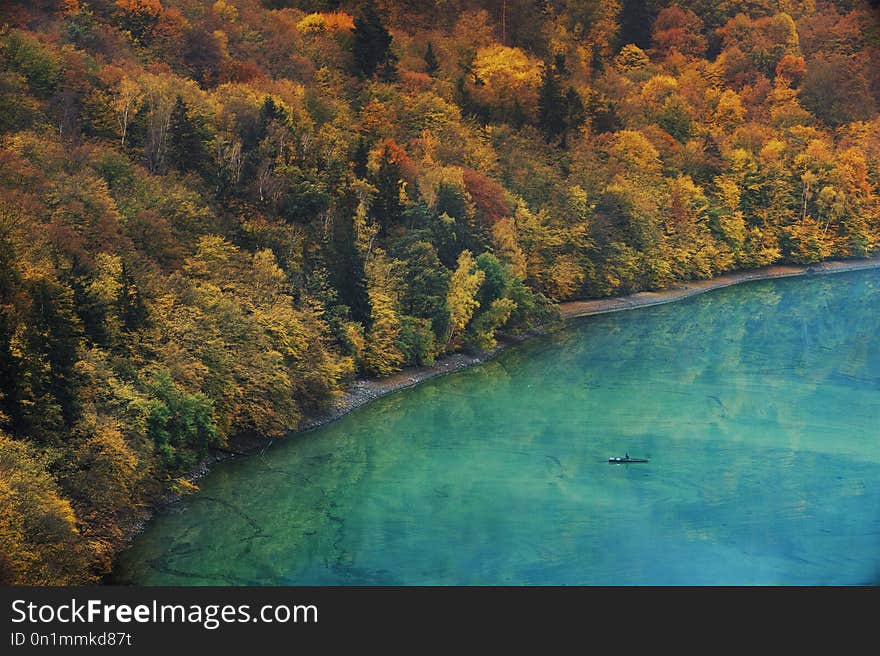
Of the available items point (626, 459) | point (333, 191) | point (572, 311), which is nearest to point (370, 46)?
point (572, 311)

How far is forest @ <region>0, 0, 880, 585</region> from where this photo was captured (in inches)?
961

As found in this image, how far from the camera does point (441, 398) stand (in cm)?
3578

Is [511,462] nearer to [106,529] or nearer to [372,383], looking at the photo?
[372,383]

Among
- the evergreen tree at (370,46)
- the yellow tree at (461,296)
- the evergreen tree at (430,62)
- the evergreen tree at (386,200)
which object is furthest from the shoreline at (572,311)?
the evergreen tree at (430,62)

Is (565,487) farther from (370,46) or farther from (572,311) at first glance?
(370,46)

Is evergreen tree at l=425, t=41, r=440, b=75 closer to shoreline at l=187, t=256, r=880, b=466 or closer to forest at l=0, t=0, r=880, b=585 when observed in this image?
forest at l=0, t=0, r=880, b=585

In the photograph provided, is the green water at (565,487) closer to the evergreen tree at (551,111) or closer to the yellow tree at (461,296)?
the yellow tree at (461,296)

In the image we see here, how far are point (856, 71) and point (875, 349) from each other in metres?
35.5

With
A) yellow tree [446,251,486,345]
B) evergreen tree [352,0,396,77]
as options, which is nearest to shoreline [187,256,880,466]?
yellow tree [446,251,486,345]

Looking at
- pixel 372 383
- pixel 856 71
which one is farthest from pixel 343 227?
pixel 856 71

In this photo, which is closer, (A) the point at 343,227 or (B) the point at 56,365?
(B) the point at 56,365

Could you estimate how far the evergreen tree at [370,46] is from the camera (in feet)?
184

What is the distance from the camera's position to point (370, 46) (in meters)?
56.1

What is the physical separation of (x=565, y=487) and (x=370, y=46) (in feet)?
109
